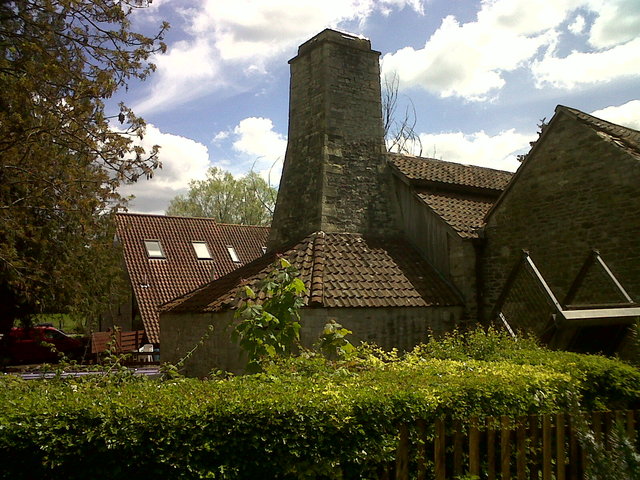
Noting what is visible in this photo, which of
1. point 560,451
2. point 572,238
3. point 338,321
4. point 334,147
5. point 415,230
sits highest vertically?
point 334,147

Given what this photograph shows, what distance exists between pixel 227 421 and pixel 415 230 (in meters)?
12.7

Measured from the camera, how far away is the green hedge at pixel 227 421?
13.1ft

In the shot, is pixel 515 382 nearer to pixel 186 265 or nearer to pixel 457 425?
pixel 457 425

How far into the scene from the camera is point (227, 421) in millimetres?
4234

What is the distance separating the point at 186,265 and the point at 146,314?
12.8 ft

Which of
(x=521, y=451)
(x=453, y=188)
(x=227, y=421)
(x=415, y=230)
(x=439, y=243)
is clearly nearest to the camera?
(x=227, y=421)

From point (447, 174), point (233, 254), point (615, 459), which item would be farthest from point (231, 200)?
point (615, 459)

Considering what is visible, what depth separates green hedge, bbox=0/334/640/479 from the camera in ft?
13.1

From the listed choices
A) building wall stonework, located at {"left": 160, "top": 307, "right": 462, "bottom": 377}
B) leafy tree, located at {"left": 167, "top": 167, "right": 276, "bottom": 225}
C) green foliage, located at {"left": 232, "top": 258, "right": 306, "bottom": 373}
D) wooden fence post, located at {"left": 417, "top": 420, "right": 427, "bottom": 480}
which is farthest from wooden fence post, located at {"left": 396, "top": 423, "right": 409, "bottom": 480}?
leafy tree, located at {"left": 167, "top": 167, "right": 276, "bottom": 225}

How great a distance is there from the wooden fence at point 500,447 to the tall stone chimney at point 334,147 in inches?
404

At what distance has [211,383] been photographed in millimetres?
5129

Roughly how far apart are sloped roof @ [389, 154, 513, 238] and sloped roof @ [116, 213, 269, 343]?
12.5 m

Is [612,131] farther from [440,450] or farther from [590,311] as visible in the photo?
[440,450]

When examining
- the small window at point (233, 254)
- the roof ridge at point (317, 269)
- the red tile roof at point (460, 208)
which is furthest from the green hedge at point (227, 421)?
the small window at point (233, 254)
